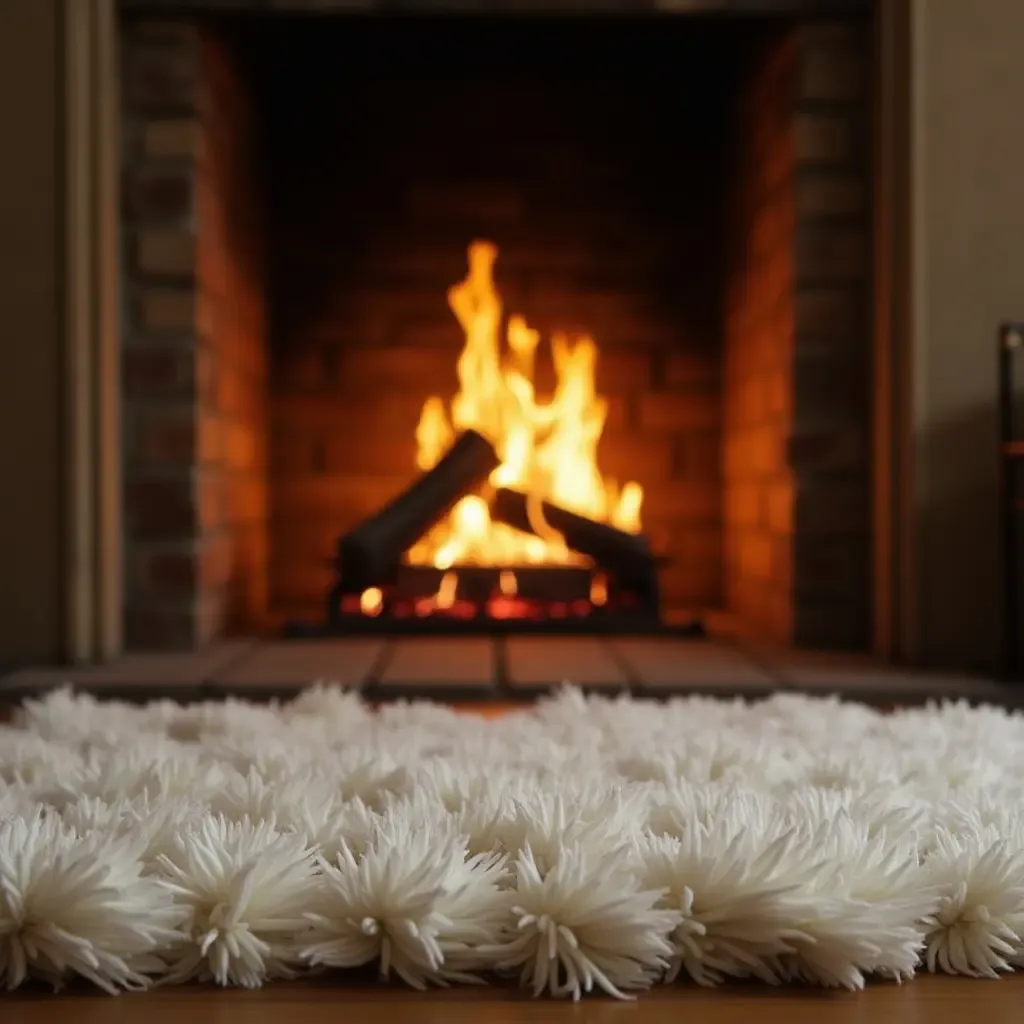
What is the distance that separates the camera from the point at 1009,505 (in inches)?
100

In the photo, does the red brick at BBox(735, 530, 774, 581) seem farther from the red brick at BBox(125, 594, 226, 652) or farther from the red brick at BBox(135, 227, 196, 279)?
the red brick at BBox(135, 227, 196, 279)

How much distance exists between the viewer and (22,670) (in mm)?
2625

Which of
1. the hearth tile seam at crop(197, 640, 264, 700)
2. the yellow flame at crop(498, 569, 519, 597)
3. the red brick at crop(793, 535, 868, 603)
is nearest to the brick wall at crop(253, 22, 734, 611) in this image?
the yellow flame at crop(498, 569, 519, 597)

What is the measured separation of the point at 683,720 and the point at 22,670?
1.39m

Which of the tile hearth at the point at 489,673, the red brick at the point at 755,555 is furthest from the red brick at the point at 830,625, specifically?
the red brick at the point at 755,555

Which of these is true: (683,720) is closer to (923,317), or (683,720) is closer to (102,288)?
(923,317)

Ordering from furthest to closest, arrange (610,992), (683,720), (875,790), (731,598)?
1. (731,598)
2. (683,720)
3. (875,790)
4. (610,992)

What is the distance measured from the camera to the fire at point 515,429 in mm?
3246

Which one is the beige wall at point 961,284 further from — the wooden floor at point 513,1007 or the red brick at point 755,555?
the wooden floor at point 513,1007

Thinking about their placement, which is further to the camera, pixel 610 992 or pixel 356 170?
pixel 356 170

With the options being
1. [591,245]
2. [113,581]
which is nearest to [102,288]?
[113,581]

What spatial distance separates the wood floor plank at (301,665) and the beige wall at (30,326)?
1.33ft

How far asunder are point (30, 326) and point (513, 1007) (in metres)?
2.13

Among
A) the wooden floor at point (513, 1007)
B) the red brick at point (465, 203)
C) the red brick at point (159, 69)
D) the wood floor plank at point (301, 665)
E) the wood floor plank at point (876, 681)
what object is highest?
the red brick at point (159, 69)
